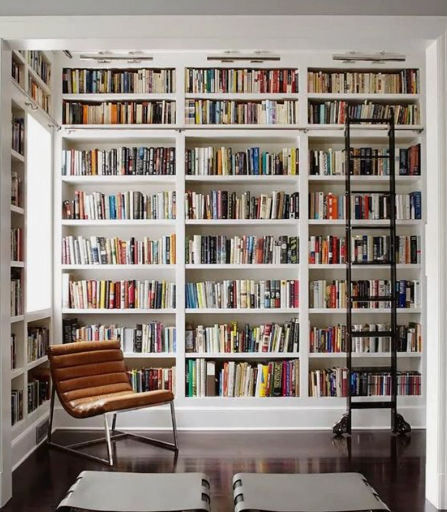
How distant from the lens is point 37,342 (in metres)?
5.16

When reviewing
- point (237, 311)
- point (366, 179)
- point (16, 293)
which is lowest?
point (237, 311)

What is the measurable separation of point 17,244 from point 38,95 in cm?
130

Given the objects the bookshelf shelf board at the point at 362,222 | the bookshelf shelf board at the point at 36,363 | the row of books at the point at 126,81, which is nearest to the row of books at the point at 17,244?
the bookshelf shelf board at the point at 36,363

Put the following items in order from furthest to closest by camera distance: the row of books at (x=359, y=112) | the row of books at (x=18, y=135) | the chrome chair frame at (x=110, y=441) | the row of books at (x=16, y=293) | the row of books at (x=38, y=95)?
the row of books at (x=359, y=112) → the row of books at (x=38, y=95) → the chrome chair frame at (x=110, y=441) → the row of books at (x=18, y=135) → the row of books at (x=16, y=293)

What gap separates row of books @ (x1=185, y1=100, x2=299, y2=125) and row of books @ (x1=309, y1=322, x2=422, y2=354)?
182cm

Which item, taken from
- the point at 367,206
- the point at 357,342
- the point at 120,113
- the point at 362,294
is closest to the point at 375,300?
the point at 362,294

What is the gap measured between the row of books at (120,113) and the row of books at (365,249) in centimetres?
165

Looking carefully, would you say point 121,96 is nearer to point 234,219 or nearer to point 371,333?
point 234,219

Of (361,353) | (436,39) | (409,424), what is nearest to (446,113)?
(436,39)

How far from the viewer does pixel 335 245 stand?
18.6ft

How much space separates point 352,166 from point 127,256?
208cm

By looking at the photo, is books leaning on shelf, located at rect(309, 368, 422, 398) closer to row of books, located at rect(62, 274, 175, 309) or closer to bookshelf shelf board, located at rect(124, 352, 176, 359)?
bookshelf shelf board, located at rect(124, 352, 176, 359)

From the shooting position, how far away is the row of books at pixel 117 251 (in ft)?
18.4

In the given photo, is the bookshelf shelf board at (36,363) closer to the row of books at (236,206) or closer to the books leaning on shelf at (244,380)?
the books leaning on shelf at (244,380)
